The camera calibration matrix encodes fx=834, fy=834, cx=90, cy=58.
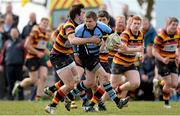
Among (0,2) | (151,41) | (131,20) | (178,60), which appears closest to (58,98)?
(131,20)

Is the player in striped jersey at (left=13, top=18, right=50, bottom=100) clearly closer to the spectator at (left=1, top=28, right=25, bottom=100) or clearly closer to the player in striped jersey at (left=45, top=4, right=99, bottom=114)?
the spectator at (left=1, top=28, right=25, bottom=100)

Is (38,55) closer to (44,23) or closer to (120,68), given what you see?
(44,23)

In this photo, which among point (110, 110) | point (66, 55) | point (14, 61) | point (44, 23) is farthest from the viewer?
point (14, 61)

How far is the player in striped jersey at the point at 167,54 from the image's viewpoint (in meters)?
19.1

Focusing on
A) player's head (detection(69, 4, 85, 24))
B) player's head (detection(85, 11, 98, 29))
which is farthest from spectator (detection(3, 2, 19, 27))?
player's head (detection(85, 11, 98, 29))

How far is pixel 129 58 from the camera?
19156 millimetres

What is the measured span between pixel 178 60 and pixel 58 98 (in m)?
4.44

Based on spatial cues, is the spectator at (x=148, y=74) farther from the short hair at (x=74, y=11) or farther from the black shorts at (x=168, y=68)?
the short hair at (x=74, y=11)

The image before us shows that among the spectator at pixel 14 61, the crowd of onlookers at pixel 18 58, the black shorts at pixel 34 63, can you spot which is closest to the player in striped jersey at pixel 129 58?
the black shorts at pixel 34 63

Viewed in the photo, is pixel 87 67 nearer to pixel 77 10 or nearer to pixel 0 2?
pixel 77 10

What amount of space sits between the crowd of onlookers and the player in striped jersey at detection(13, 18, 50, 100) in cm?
184

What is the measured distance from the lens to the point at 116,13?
25.8m

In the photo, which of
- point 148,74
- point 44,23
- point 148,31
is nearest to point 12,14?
point 44,23

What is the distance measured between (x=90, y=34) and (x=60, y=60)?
3.39ft
